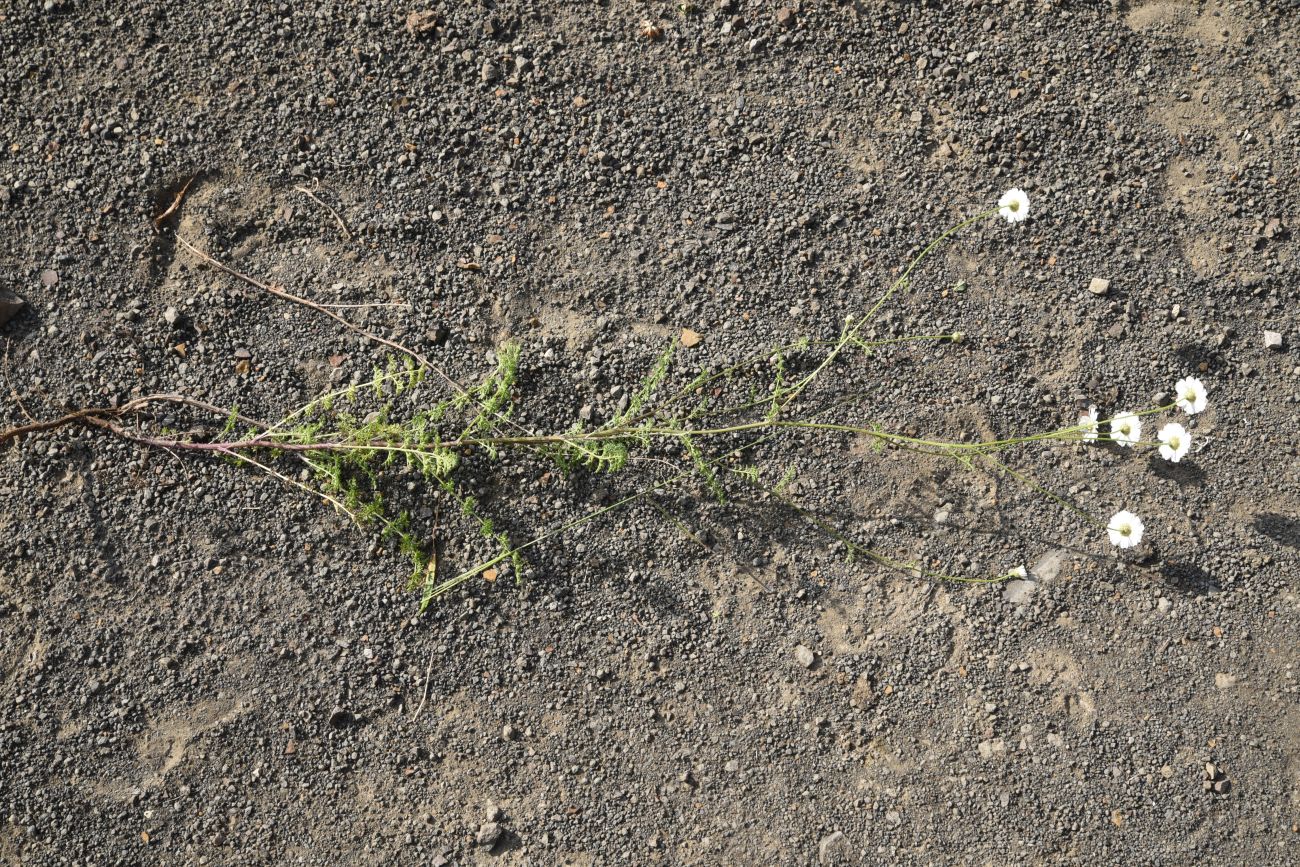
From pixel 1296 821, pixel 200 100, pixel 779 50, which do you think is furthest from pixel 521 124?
pixel 1296 821

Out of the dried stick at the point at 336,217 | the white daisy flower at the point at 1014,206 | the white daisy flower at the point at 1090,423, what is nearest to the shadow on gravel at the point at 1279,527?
the white daisy flower at the point at 1090,423

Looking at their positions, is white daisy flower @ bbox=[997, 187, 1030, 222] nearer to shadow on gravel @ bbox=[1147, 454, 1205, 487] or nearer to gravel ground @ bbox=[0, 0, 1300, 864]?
gravel ground @ bbox=[0, 0, 1300, 864]

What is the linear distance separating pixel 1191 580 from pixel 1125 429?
553 millimetres

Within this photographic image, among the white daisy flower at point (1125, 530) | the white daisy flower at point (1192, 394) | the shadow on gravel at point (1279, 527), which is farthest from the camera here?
the shadow on gravel at point (1279, 527)

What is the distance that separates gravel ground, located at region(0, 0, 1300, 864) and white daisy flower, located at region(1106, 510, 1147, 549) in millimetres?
111

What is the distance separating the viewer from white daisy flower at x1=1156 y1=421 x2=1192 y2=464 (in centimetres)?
226

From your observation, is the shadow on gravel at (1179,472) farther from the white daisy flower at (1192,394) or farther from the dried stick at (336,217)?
the dried stick at (336,217)

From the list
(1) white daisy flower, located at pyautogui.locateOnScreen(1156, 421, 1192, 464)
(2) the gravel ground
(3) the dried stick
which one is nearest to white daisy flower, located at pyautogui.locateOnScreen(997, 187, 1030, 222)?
(2) the gravel ground

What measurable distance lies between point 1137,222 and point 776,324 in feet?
3.75

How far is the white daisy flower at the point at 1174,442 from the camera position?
226cm

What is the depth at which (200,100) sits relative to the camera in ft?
8.15

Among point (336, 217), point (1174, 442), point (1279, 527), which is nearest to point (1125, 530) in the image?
point (1174, 442)

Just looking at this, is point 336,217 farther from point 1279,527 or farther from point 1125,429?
point 1279,527

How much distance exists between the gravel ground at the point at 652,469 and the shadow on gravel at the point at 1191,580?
0.01 m
